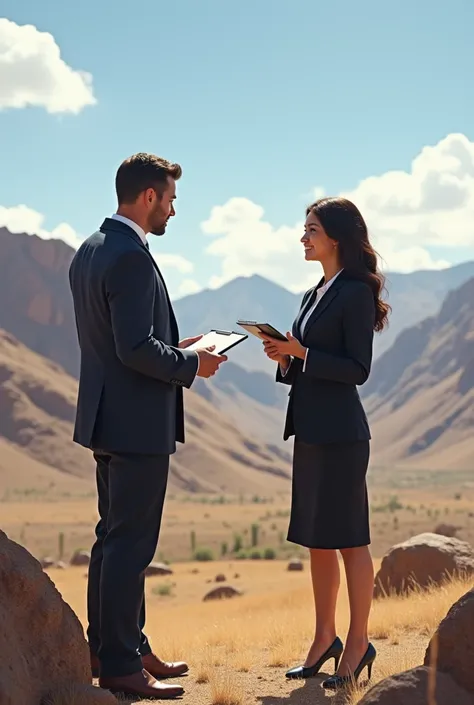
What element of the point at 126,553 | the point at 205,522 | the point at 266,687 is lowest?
the point at 205,522

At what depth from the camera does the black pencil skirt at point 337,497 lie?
5.25m

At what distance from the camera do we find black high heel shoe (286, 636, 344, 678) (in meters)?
5.45

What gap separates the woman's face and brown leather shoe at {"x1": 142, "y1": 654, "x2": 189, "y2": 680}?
2.30m

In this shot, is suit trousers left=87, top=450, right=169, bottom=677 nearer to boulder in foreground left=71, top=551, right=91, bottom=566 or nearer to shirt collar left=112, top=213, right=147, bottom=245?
shirt collar left=112, top=213, right=147, bottom=245

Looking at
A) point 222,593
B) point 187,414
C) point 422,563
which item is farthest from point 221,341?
point 187,414

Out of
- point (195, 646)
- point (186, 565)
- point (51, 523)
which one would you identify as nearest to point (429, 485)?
point (51, 523)

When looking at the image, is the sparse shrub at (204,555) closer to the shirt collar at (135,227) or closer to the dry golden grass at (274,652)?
the dry golden grass at (274,652)

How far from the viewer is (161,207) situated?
4996 mm

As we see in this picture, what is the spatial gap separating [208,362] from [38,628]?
148cm

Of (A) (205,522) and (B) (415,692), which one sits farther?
(A) (205,522)

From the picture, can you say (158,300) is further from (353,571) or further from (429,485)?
(429,485)

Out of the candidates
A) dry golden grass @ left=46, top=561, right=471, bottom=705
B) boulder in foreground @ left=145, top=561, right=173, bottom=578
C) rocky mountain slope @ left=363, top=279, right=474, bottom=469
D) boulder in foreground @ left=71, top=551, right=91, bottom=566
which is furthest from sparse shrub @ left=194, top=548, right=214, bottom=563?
rocky mountain slope @ left=363, top=279, right=474, bottom=469

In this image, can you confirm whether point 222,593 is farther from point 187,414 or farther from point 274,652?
point 187,414

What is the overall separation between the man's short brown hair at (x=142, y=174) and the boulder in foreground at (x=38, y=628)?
1.78 m
